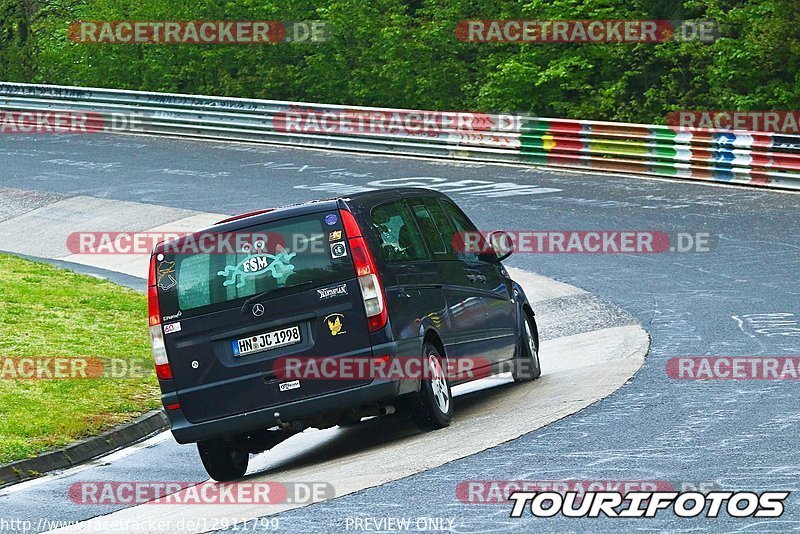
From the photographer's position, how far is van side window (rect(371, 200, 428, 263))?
993cm

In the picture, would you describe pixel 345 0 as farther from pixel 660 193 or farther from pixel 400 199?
pixel 400 199

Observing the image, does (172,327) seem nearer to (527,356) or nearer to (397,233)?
(397,233)

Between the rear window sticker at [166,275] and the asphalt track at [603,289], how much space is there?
1.55m

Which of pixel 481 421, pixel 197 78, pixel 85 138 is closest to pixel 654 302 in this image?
pixel 481 421

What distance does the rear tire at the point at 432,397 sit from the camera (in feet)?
32.4

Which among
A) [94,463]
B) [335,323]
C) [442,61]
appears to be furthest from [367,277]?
[442,61]

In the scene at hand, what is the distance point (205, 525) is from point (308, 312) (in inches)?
78.9

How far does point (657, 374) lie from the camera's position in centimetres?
1157

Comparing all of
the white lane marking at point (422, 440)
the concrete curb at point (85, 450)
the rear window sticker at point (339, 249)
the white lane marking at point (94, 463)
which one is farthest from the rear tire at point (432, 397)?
the concrete curb at point (85, 450)

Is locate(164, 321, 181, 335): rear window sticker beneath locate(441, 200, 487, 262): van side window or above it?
beneath

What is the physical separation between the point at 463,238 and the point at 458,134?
16844 mm

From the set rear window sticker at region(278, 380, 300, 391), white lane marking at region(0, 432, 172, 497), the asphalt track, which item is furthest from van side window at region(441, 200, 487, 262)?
white lane marking at region(0, 432, 172, 497)

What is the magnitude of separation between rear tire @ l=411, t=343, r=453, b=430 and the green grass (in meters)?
2.95

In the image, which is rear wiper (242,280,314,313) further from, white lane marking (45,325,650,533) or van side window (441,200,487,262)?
van side window (441,200,487,262)
